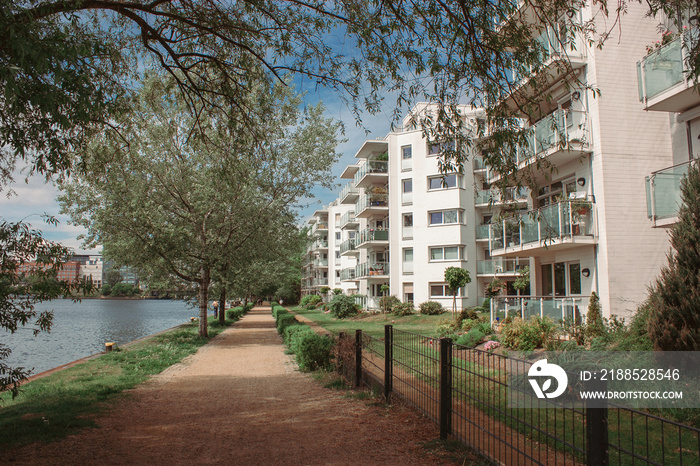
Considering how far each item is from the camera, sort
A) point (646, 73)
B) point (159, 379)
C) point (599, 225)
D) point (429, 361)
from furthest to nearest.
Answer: point (599, 225) → point (646, 73) → point (159, 379) → point (429, 361)

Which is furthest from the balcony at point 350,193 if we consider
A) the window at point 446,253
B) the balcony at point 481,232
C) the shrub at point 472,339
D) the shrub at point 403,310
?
the shrub at point 472,339

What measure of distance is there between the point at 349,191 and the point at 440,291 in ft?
67.0

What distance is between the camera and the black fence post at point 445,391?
6152 millimetres

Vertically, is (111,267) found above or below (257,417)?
above

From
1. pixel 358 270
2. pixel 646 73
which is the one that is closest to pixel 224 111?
pixel 646 73

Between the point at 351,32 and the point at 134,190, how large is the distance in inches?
541

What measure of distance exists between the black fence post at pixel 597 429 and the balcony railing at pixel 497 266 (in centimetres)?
3490

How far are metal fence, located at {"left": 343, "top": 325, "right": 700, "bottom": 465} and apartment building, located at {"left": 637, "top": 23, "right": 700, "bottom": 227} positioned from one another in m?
6.99

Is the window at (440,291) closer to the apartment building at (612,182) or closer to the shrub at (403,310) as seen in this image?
the shrub at (403,310)

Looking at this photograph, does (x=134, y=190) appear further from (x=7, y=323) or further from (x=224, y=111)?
(x=7, y=323)

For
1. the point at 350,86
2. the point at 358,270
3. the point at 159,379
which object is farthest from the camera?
the point at 358,270

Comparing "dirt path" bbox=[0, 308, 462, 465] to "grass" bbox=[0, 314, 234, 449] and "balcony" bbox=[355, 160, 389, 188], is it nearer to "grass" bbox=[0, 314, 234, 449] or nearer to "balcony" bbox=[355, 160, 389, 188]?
"grass" bbox=[0, 314, 234, 449]

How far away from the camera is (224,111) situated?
978cm

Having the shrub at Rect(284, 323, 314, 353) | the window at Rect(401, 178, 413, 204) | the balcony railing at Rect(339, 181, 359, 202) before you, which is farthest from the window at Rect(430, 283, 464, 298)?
the shrub at Rect(284, 323, 314, 353)
